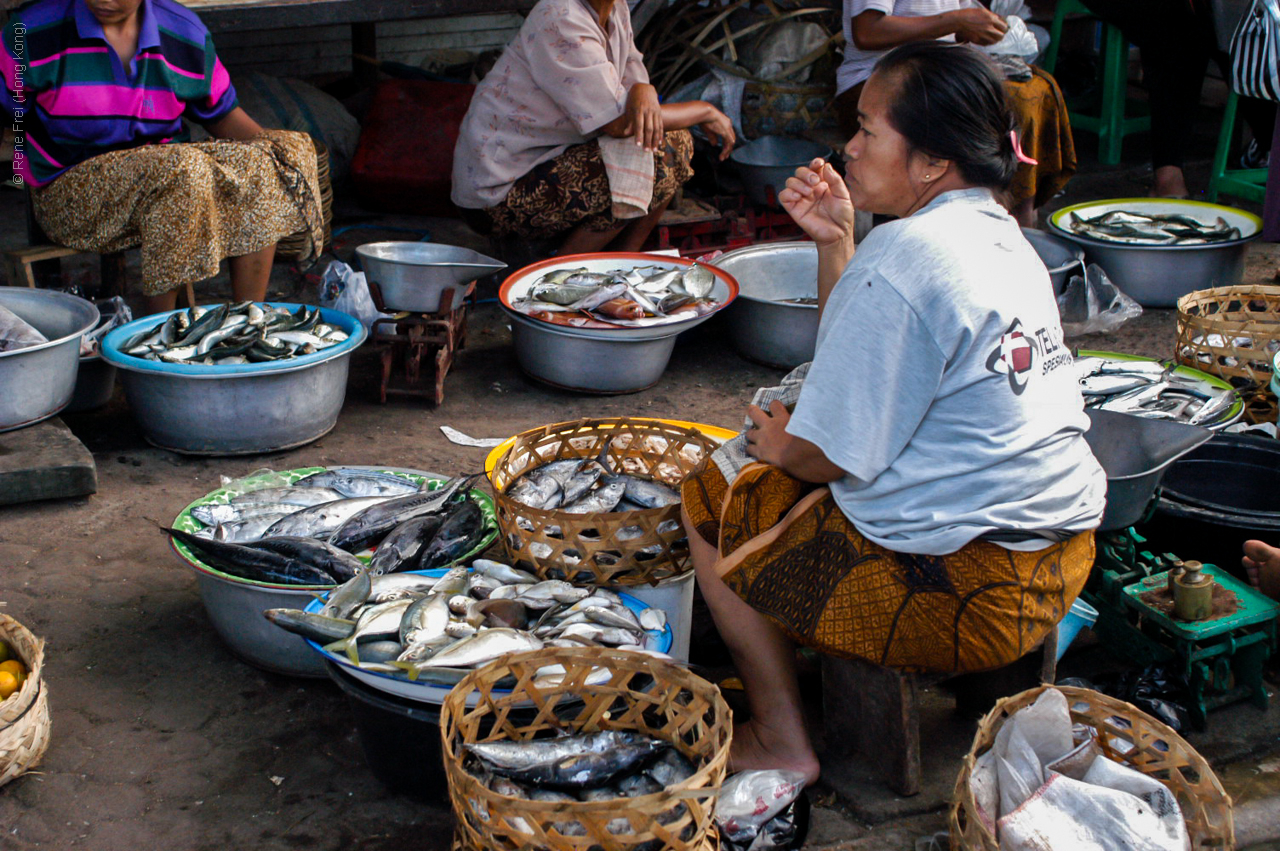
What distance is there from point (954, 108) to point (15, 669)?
2244 mm

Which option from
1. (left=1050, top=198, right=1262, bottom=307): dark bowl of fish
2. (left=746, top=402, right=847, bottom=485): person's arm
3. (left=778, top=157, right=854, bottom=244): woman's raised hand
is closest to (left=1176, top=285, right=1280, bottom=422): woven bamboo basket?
(left=1050, top=198, right=1262, bottom=307): dark bowl of fish

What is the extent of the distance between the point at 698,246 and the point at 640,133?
0.95 m

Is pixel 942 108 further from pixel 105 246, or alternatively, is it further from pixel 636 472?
pixel 105 246

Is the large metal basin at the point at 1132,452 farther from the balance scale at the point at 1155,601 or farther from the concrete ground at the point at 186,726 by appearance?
the concrete ground at the point at 186,726

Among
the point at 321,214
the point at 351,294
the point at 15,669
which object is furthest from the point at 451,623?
the point at 321,214

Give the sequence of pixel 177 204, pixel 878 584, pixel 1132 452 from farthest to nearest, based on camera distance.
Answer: pixel 177 204, pixel 1132 452, pixel 878 584

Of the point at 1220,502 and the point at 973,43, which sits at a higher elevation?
the point at 973,43

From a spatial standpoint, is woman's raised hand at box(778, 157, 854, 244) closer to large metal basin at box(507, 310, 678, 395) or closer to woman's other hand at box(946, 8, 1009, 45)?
large metal basin at box(507, 310, 678, 395)

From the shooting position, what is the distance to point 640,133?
15.4ft

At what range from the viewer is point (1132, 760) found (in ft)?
7.45

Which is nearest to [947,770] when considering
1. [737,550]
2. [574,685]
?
[737,550]

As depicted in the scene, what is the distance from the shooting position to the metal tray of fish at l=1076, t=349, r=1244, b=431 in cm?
360

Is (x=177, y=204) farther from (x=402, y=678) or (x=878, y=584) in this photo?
(x=878, y=584)

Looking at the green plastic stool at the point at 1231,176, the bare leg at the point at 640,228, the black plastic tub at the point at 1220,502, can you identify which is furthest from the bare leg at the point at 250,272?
the green plastic stool at the point at 1231,176
